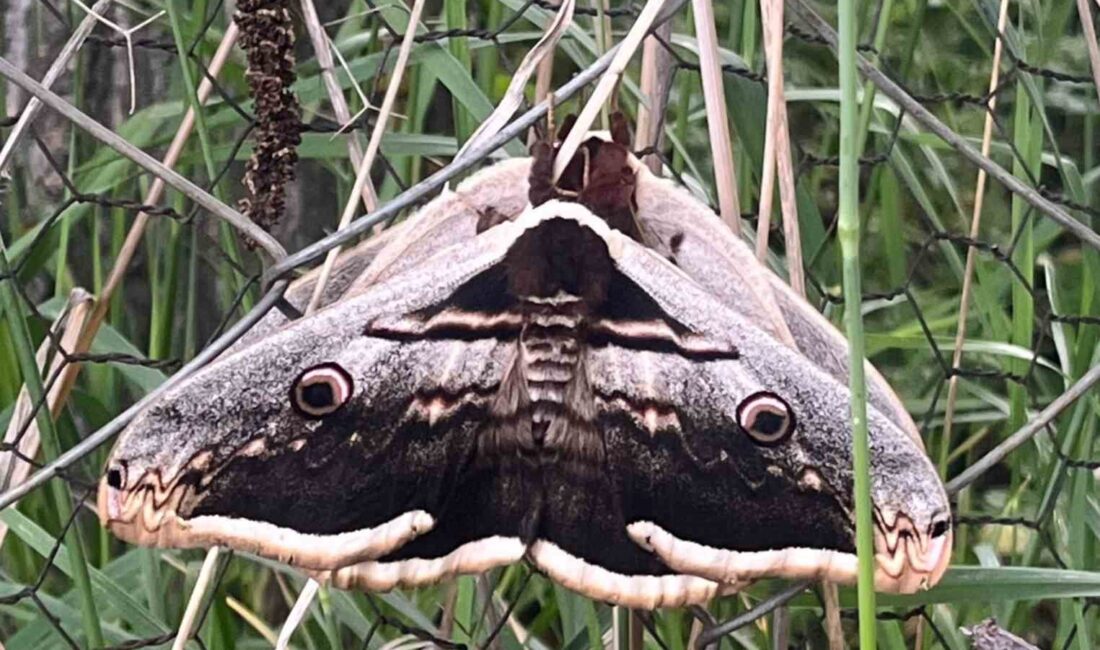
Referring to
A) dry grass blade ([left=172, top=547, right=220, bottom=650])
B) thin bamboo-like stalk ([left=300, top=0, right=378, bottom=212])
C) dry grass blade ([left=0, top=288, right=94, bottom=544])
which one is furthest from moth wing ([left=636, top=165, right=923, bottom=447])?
dry grass blade ([left=0, top=288, right=94, bottom=544])

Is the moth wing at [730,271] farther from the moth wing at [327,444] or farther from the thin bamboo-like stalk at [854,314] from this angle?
the thin bamboo-like stalk at [854,314]

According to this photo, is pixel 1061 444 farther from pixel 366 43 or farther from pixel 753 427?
pixel 366 43

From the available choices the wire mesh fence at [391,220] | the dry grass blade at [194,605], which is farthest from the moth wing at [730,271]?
the dry grass blade at [194,605]

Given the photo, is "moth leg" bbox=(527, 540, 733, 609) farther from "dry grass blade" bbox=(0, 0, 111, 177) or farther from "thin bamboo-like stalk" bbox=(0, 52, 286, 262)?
"dry grass blade" bbox=(0, 0, 111, 177)

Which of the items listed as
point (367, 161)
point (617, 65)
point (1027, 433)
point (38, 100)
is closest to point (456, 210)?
point (367, 161)

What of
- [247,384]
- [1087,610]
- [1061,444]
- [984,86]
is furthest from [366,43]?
[984,86]
